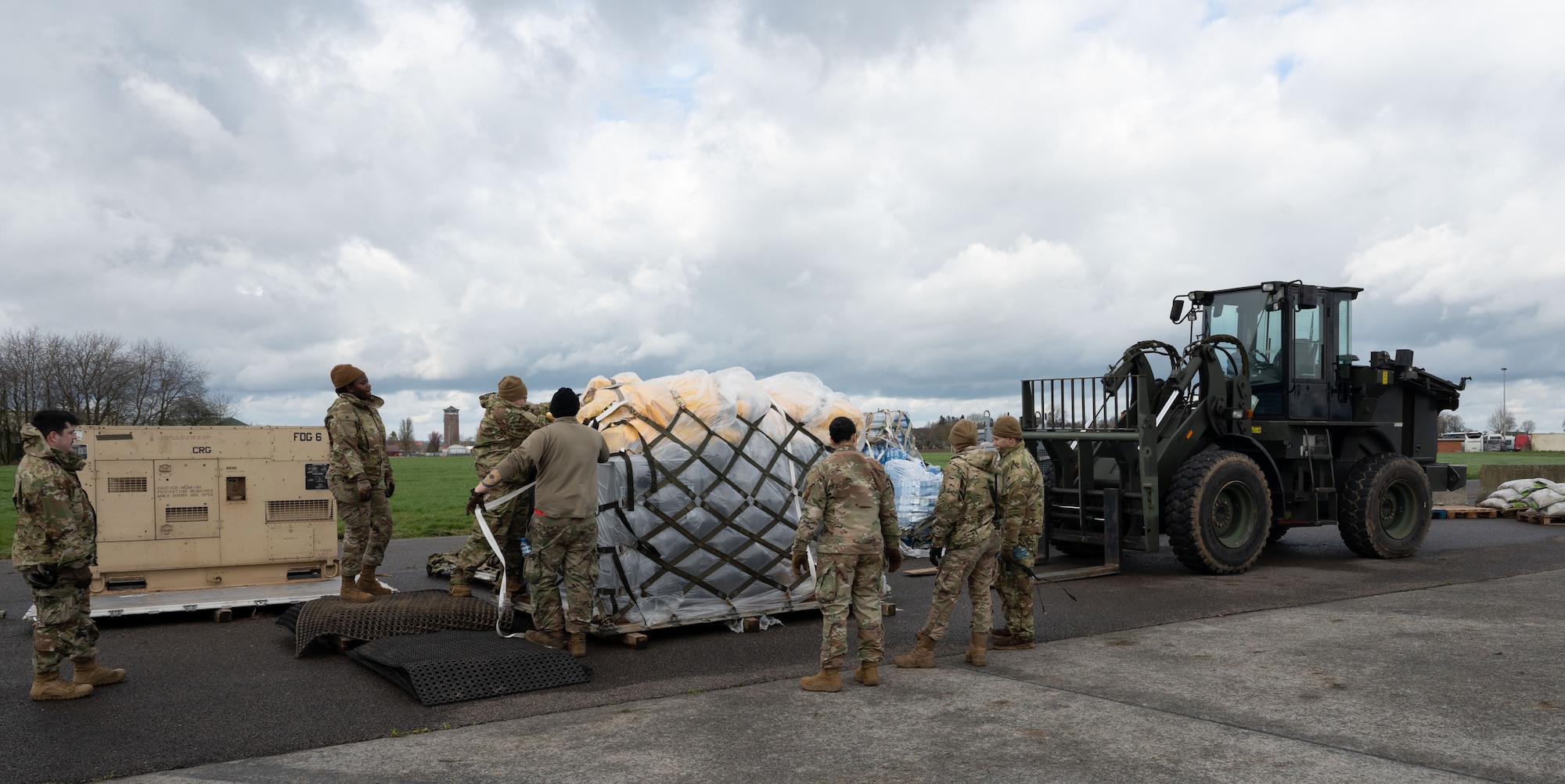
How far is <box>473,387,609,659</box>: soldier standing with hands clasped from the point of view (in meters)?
6.92

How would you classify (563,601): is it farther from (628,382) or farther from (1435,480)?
(1435,480)

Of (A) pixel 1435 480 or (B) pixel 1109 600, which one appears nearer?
(B) pixel 1109 600

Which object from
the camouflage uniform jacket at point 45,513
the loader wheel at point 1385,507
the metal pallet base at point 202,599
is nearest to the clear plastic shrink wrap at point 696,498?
the metal pallet base at point 202,599

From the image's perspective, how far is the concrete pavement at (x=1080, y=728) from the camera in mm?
4559

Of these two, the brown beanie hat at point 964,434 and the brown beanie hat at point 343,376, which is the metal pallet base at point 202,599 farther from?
the brown beanie hat at point 964,434

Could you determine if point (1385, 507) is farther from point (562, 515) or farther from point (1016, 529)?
point (562, 515)

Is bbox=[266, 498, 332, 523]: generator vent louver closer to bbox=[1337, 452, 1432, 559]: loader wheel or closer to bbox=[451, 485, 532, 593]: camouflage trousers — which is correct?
bbox=[451, 485, 532, 593]: camouflage trousers

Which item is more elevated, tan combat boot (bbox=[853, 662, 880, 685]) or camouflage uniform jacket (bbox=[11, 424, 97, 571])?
camouflage uniform jacket (bbox=[11, 424, 97, 571])

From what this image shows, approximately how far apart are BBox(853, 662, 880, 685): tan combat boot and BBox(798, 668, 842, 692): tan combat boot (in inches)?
8.0

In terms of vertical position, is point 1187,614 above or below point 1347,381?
below

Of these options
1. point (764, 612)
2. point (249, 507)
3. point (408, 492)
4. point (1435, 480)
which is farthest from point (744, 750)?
point (408, 492)

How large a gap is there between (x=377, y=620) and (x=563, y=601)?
56.9 inches

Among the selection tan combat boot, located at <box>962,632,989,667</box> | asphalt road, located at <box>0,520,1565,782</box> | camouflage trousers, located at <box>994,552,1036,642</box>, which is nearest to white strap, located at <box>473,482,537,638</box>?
asphalt road, located at <box>0,520,1565,782</box>

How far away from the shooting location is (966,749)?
4879mm
